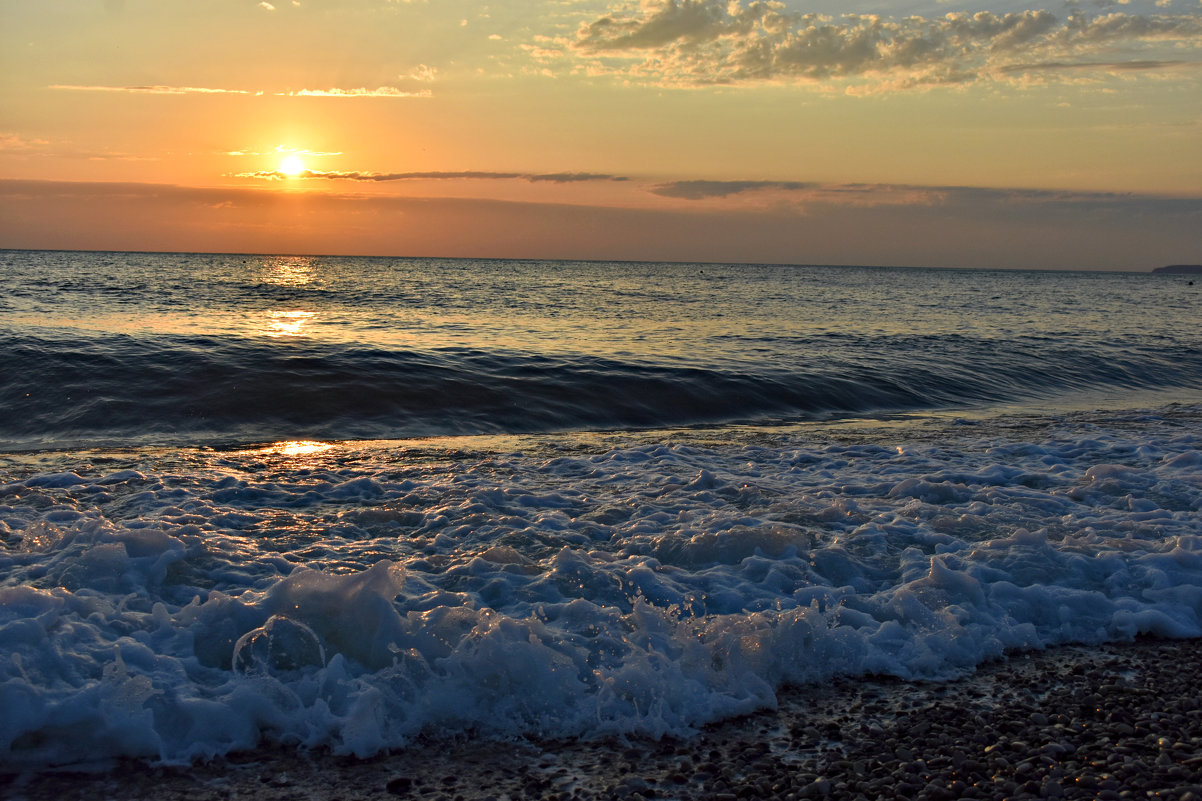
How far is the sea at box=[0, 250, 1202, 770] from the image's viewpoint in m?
4.14

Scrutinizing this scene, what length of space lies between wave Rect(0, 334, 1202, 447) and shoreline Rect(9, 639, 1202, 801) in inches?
309

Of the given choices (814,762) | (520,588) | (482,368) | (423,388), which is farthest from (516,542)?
(482,368)

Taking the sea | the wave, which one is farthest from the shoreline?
the wave

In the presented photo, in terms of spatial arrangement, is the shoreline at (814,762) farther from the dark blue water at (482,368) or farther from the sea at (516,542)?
the dark blue water at (482,368)

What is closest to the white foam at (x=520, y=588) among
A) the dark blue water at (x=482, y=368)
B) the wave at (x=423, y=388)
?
the wave at (x=423, y=388)

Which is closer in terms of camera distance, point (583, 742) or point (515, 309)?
point (583, 742)

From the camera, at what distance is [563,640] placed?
15.3 ft

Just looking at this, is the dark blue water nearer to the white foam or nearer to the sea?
the sea

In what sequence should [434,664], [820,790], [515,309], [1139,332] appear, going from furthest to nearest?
[515,309] < [1139,332] < [434,664] < [820,790]

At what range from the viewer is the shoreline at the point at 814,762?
3.47m

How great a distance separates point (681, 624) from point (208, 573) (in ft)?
11.2

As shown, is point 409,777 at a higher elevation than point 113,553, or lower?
→ lower

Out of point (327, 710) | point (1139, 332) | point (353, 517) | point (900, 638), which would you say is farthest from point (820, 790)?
point (1139, 332)

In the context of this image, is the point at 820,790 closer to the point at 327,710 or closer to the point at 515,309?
the point at 327,710
